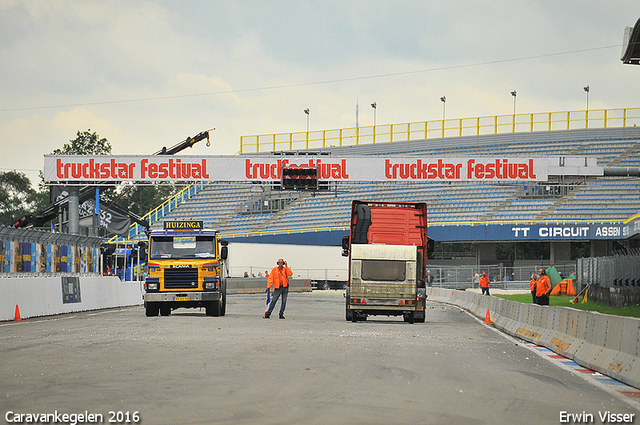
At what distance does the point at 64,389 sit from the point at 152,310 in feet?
57.4

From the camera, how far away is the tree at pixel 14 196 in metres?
117

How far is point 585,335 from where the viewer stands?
14453 mm

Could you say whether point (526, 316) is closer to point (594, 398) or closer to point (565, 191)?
point (594, 398)

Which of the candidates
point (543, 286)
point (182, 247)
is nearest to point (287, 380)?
point (182, 247)

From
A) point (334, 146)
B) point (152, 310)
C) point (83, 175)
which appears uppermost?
point (334, 146)

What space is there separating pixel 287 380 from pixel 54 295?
18641mm

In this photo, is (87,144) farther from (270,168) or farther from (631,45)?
(631,45)

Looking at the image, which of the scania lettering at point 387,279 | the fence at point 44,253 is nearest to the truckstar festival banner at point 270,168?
the fence at point 44,253

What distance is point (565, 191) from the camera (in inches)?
2564

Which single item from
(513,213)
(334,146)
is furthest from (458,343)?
(334,146)

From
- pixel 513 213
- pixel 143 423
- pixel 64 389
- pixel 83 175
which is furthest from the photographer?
pixel 513 213

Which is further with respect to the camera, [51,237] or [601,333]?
[51,237]

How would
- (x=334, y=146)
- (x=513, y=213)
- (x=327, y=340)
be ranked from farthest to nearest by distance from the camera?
(x=334, y=146) < (x=513, y=213) < (x=327, y=340)

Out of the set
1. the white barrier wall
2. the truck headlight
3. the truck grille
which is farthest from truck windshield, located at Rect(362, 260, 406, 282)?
the white barrier wall
